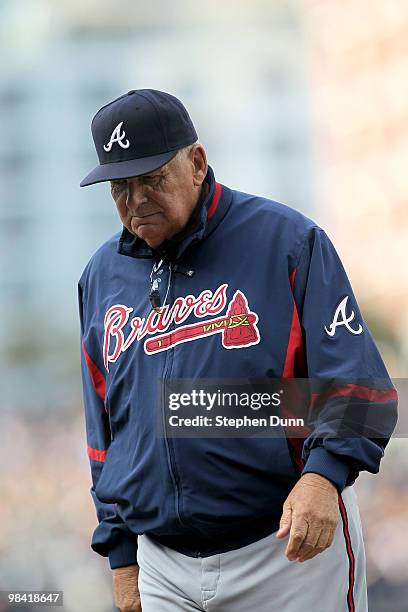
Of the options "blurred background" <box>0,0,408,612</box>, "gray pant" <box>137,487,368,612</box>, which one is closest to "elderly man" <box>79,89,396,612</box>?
"gray pant" <box>137,487,368,612</box>

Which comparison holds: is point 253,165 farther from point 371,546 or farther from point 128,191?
point 128,191

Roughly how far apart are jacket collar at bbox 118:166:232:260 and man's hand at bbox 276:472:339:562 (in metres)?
0.54

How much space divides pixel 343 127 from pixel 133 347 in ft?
7.44

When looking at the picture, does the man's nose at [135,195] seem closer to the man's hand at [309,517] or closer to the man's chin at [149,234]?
the man's chin at [149,234]

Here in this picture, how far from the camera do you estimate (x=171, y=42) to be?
4215 mm

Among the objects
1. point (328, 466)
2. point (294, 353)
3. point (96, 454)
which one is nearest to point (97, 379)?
point (96, 454)

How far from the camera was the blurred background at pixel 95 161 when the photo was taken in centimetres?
407

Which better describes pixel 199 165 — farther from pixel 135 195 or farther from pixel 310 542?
pixel 310 542

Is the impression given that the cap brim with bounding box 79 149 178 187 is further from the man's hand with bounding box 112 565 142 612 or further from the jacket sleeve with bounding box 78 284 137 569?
the man's hand with bounding box 112 565 142 612

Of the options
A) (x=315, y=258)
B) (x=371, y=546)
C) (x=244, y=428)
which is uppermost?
(x=315, y=258)

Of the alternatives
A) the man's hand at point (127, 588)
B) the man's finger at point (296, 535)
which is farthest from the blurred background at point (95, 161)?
the man's finger at point (296, 535)

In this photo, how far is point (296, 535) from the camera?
183cm

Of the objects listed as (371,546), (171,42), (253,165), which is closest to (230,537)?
(371,546)

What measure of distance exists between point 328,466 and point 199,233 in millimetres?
538
